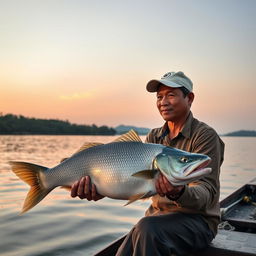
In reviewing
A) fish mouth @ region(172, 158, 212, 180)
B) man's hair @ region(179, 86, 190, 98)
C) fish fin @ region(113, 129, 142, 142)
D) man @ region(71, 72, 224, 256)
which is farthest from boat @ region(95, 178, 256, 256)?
man's hair @ region(179, 86, 190, 98)

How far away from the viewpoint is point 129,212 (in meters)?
9.95

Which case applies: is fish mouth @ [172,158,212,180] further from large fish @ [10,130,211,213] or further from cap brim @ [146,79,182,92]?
cap brim @ [146,79,182,92]

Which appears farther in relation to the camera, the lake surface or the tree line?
the tree line

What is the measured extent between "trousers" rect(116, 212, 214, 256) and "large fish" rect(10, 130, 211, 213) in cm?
31

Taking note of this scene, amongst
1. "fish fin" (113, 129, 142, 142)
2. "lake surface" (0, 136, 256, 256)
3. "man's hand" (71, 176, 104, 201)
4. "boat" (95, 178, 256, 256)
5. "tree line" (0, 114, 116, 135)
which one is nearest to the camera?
"man's hand" (71, 176, 104, 201)

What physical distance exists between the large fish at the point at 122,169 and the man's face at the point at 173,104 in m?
0.53

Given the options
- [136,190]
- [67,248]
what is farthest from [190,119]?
[67,248]

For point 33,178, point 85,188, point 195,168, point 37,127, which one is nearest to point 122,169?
point 85,188

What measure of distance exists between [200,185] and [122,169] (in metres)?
0.78

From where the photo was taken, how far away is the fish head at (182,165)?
2916 mm

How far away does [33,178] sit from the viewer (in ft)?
12.1

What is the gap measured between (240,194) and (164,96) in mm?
5790

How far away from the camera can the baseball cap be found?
151 inches

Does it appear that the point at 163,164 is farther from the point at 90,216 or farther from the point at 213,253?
the point at 90,216
